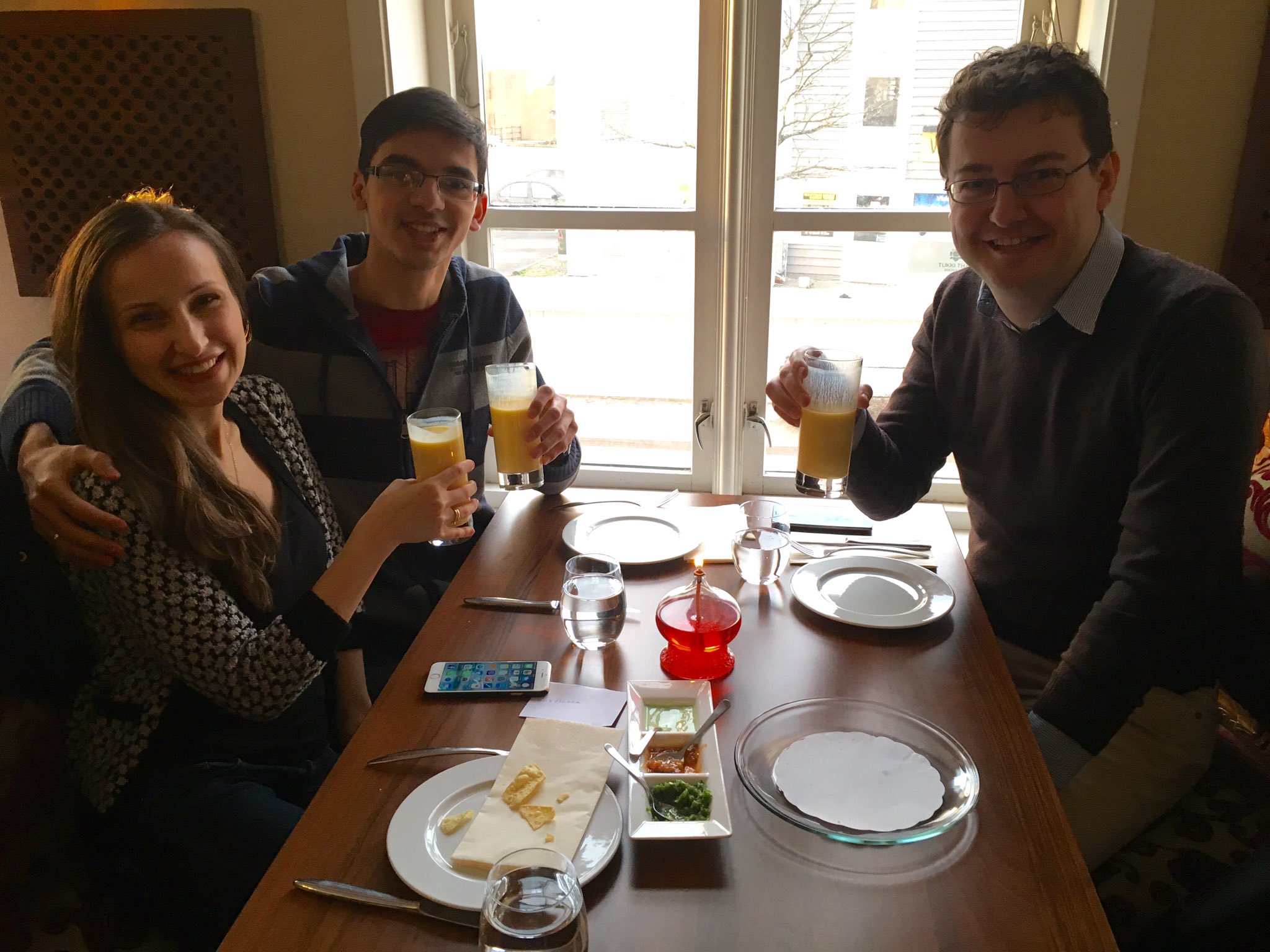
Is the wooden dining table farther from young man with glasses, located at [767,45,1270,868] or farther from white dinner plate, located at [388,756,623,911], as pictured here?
young man with glasses, located at [767,45,1270,868]

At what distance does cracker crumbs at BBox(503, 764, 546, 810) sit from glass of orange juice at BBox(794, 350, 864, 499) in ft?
2.62

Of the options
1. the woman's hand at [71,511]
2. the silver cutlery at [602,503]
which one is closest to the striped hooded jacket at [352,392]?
the silver cutlery at [602,503]

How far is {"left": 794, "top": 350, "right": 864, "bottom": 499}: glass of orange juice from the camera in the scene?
5.03 ft

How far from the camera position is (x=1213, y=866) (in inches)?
51.6

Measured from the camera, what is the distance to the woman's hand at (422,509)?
4.75 feet

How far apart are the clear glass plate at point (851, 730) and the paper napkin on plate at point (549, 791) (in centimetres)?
17

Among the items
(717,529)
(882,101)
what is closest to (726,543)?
(717,529)

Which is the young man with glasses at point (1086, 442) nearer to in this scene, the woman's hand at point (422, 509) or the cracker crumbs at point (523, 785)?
the woman's hand at point (422, 509)

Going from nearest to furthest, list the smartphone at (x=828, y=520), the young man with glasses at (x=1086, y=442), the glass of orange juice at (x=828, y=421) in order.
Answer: the young man with glasses at (x=1086, y=442) → the glass of orange juice at (x=828, y=421) → the smartphone at (x=828, y=520)

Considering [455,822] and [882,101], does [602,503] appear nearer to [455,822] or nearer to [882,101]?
[455,822]

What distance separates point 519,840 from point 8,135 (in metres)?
2.68

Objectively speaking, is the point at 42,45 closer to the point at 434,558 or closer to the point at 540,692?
the point at 434,558

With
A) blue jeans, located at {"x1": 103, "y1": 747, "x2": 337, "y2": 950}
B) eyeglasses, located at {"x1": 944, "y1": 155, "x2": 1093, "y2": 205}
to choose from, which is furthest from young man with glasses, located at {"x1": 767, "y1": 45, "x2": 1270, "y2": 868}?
blue jeans, located at {"x1": 103, "y1": 747, "x2": 337, "y2": 950}

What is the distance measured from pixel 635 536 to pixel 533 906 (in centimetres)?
→ 98
